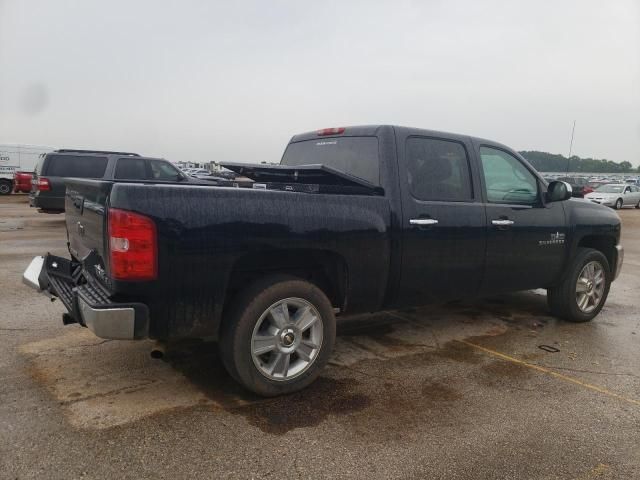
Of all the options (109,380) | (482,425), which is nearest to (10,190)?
(109,380)

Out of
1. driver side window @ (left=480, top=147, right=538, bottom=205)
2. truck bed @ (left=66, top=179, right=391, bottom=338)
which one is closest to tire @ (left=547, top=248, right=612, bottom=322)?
driver side window @ (left=480, top=147, right=538, bottom=205)

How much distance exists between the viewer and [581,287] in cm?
570

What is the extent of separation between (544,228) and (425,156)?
5.39ft

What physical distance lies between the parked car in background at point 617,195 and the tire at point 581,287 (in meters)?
26.7

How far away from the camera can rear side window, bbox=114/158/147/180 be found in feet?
41.7

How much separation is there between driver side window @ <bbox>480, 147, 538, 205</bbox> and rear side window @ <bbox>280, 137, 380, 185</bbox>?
1212 mm

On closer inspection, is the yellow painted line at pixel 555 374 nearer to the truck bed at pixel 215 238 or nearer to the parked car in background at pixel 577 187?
the truck bed at pixel 215 238

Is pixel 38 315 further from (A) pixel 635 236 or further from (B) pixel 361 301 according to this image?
(A) pixel 635 236

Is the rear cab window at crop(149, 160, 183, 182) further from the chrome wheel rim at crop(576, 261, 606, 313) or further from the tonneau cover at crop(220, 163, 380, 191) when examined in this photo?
the chrome wheel rim at crop(576, 261, 606, 313)

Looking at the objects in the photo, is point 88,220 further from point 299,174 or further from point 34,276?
point 299,174

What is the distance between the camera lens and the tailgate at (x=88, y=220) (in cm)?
319

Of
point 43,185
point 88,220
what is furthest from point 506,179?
point 43,185

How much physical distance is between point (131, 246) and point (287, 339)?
120 centimetres

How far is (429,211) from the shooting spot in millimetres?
4242
